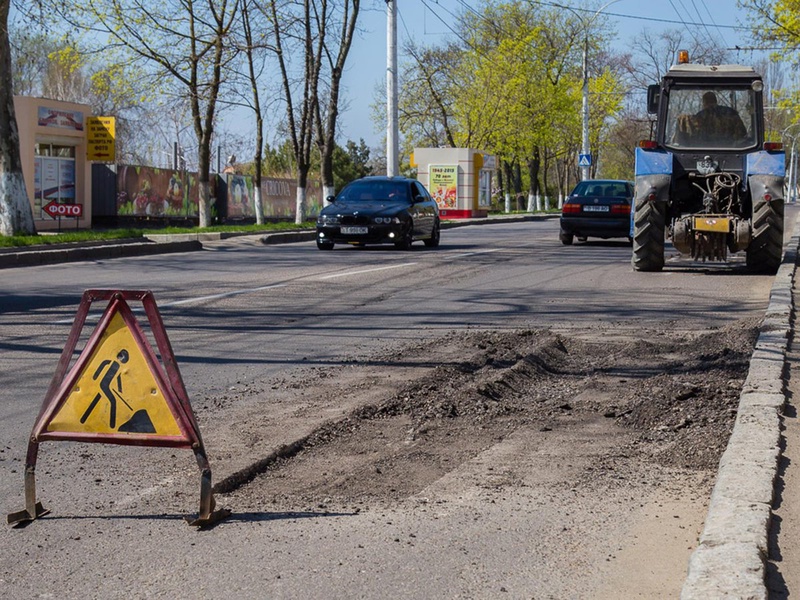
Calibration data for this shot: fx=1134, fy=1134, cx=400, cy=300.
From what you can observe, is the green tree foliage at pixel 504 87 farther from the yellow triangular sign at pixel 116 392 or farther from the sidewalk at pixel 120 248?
the yellow triangular sign at pixel 116 392

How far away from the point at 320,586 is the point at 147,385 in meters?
1.29

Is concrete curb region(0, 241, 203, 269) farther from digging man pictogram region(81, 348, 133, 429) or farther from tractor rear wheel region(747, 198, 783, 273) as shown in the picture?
digging man pictogram region(81, 348, 133, 429)

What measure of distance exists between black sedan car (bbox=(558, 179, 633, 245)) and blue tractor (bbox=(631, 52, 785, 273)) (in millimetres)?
7085

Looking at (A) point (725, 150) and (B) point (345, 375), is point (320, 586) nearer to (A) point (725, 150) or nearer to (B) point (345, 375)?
(B) point (345, 375)

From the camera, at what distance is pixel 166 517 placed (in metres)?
4.49

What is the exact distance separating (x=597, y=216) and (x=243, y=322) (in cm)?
1522

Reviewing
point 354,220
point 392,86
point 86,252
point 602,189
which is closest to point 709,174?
point 354,220

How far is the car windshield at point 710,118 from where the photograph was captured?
1680 centimetres

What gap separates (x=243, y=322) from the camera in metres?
10.7

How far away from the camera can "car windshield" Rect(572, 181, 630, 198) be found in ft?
83.5

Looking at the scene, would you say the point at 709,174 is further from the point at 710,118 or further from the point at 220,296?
the point at 220,296

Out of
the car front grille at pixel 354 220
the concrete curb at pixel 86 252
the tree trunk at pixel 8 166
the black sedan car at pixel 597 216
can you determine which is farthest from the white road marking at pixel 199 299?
the black sedan car at pixel 597 216

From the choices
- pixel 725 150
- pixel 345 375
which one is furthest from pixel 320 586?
pixel 725 150

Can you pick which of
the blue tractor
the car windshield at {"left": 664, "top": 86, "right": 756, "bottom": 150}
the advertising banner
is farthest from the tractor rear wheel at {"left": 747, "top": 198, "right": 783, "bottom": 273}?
the advertising banner
